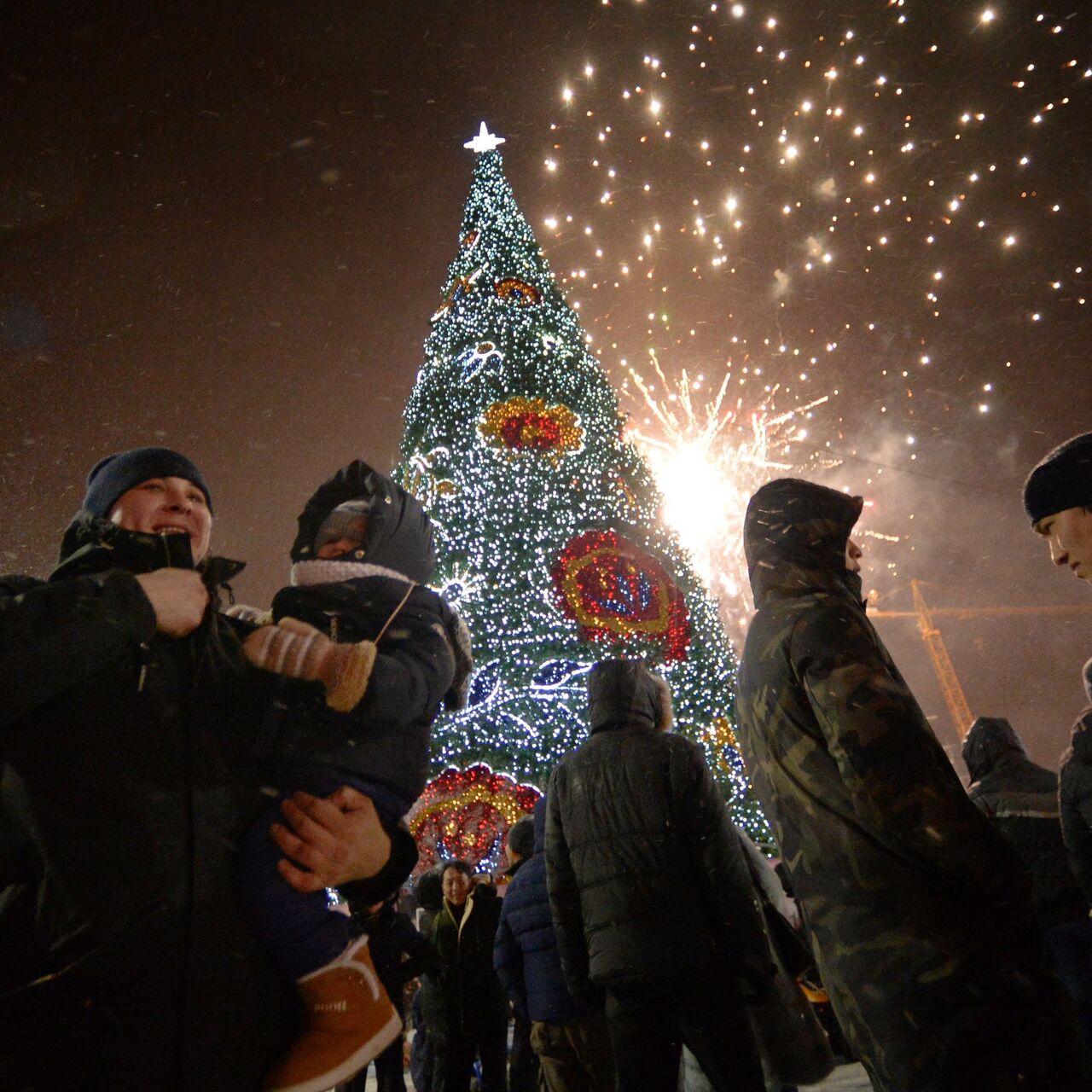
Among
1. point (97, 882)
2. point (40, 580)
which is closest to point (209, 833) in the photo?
point (97, 882)

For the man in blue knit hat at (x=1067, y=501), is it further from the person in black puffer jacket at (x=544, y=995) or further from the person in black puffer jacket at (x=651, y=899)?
the person in black puffer jacket at (x=544, y=995)

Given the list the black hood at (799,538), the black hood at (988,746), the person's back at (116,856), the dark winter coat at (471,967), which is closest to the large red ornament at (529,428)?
the dark winter coat at (471,967)

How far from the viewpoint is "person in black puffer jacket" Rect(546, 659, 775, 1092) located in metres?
2.42

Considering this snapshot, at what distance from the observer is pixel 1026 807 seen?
3557 mm

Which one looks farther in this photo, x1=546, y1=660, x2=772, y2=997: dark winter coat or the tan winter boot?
x1=546, y1=660, x2=772, y2=997: dark winter coat

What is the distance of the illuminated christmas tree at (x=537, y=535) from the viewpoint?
962 cm

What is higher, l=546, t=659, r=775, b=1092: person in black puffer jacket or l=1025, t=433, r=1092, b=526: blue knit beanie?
l=1025, t=433, r=1092, b=526: blue knit beanie

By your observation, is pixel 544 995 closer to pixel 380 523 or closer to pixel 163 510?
pixel 380 523

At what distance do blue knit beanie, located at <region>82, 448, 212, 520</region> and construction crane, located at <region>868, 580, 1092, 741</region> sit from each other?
6112cm

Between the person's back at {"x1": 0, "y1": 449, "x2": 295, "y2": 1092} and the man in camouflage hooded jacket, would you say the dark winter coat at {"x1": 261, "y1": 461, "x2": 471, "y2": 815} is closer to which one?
the person's back at {"x1": 0, "y1": 449, "x2": 295, "y2": 1092}

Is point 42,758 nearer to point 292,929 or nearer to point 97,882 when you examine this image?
point 97,882

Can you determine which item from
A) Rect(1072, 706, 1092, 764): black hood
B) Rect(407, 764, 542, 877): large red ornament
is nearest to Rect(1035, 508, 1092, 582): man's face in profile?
Rect(1072, 706, 1092, 764): black hood

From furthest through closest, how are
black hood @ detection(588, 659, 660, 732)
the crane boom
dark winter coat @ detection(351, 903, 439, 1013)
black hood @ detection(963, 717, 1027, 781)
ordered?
the crane boom
dark winter coat @ detection(351, 903, 439, 1013)
black hood @ detection(963, 717, 1027, 781)
black hood @ detection(588, 659, 660, 732)

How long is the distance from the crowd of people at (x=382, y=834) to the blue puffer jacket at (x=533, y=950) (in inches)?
19.9
